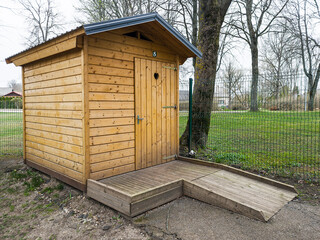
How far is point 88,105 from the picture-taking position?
13.0ft

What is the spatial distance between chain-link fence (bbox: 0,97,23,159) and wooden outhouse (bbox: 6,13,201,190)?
262 centimetres

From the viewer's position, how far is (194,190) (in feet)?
12.8

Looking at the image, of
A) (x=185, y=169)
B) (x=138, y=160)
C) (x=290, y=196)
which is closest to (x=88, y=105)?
(x=138, y=160)

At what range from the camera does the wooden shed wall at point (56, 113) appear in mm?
4152

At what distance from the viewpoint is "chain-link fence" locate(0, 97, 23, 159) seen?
781cm

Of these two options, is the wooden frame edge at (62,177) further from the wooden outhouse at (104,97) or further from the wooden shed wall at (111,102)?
the wooden shed wall at (111,102)

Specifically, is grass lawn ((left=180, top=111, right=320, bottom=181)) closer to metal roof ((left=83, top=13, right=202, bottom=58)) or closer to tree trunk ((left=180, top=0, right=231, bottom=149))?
tree trunk ((left=180, top=0, right=231, bottom=149))

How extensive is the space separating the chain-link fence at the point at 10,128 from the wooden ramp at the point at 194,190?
4946mm

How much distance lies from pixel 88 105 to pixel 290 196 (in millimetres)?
3696

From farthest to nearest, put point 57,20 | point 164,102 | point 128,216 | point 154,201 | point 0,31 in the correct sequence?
point 57,20 < point 0,31 < point 164,102 < point 154,201 < point 128,216

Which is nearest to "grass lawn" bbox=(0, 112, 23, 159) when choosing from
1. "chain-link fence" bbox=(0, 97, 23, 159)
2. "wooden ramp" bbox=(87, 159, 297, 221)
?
"chain-link fence" bbox=(0, 97, 23, 159)

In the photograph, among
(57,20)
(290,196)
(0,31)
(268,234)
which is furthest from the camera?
(57,20)

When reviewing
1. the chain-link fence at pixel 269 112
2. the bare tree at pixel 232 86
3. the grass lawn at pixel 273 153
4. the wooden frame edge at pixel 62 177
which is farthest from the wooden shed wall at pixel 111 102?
the grass lawn at pixel 273 153

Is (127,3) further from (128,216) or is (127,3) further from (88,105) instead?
(128,216)
